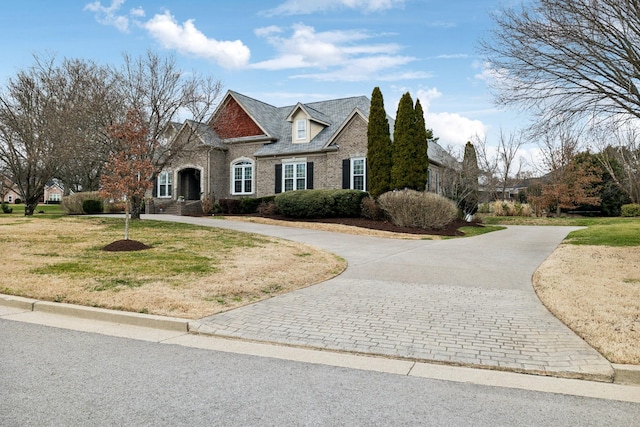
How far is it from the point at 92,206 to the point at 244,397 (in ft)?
94.4

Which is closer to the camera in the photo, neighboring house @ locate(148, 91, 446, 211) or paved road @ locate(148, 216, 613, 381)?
paved road @ locate(148, 216, 613, 381)

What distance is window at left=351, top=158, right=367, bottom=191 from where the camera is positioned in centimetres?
2664

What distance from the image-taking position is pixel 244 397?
3758 millimetres

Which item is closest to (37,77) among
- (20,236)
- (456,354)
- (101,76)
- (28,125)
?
(28,125)

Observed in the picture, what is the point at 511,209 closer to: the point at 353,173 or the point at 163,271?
the point at 353,173

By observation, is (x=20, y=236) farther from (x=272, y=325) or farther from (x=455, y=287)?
(x=455, y=287)

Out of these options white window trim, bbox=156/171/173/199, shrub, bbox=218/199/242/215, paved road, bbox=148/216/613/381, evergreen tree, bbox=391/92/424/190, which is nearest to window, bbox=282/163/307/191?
shrub, bbox=218/199/242/215

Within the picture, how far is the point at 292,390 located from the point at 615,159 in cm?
4332

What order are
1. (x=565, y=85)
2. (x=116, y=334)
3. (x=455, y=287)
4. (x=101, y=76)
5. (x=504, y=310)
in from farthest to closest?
(x=101, y=76) → (x=565, y=85) → (x=455, y=287) → (x=504, y=310) → (x=116, y=334)

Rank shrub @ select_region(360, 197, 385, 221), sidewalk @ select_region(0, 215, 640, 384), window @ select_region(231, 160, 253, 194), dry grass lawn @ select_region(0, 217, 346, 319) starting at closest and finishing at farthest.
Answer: sidewalk @ select_region(0, 215, 640, 384)
dry grass lawn @ select_region(0, 217, 346, 319)
shrub @ select_region(360, 197, 385, 221)
window @ select_region(231, 160, 253, 194)

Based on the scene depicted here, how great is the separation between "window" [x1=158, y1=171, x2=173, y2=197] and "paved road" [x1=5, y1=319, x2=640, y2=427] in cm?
2893

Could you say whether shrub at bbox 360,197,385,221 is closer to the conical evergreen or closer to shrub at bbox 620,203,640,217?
the conical evergreen

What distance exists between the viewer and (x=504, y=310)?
669 centimetres

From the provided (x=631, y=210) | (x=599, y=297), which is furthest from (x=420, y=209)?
(x=631, y=210)
